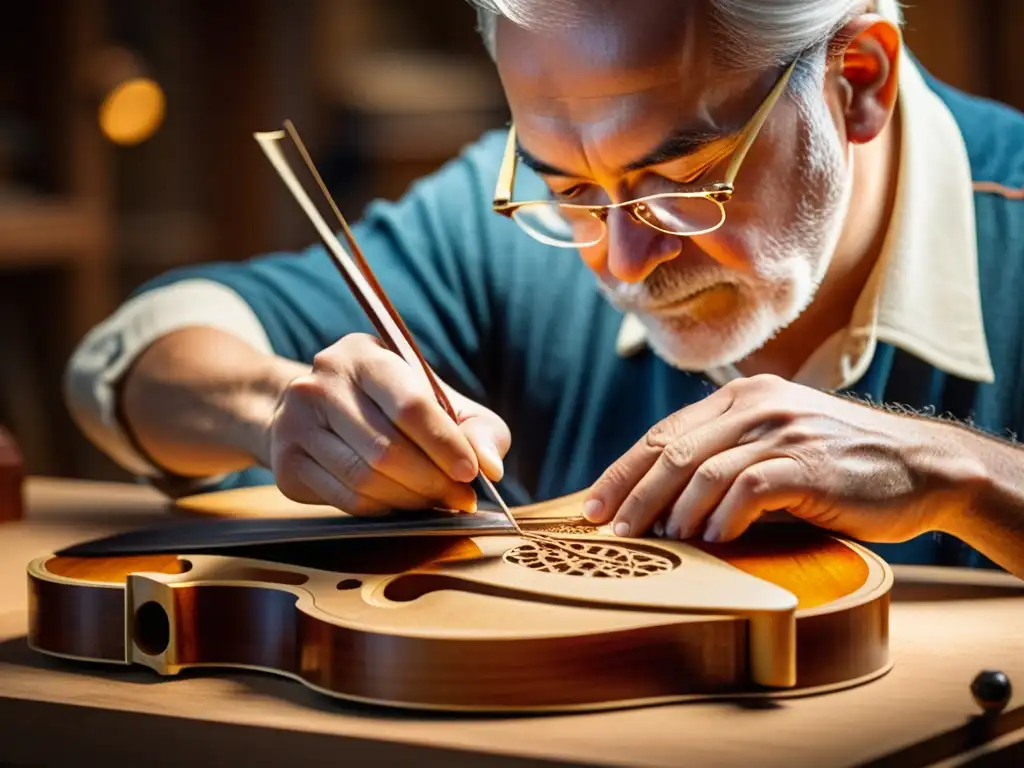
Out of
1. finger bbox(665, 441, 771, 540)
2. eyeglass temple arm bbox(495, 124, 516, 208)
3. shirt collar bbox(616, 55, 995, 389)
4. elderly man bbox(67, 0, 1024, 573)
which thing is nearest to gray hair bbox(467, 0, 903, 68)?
elderly man bbox(67, 0, 1024, 573)

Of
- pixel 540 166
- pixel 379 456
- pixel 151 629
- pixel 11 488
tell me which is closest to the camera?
pixel 151 629

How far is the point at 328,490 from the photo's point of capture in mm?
1440

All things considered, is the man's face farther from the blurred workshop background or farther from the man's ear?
the blurred workshop background

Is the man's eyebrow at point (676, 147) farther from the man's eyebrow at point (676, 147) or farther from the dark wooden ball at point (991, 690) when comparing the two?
the dark wooden ball at point (991, 690)

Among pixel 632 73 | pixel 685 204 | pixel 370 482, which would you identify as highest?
pixel 632 73

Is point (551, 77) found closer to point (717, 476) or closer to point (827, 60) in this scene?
point (827, 60)

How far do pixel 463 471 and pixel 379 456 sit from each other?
3.1 inches

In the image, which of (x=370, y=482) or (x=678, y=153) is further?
(x=678, y=153)

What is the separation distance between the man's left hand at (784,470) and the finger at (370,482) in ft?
0.40

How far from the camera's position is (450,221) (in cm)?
233

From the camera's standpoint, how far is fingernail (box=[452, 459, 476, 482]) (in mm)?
1355

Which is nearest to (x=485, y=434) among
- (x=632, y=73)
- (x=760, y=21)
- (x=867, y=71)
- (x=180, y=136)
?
(x=632, y=73)

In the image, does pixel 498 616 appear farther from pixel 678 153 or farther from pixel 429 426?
pixel 678 153

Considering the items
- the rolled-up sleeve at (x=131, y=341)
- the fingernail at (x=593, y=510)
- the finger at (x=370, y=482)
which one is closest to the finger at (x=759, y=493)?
the fingernail at (x=593, y=510)
